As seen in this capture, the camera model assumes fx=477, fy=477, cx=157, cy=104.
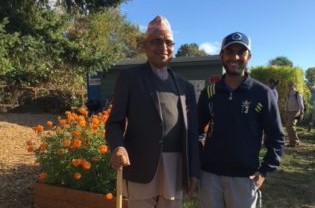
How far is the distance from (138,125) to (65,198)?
110 inches

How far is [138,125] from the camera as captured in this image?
291 centimetres

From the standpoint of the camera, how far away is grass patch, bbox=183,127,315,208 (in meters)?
6.56

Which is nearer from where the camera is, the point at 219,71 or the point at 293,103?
the point at 293,103

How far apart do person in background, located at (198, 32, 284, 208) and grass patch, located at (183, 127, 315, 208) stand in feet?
8.58

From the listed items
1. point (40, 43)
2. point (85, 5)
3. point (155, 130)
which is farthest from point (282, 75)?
point (155, 130)

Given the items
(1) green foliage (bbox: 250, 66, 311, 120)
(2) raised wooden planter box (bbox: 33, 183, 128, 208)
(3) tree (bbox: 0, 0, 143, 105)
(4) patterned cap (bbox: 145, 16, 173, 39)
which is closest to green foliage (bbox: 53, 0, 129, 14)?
(3) tree (bbox: 0, 0, 143, 105)

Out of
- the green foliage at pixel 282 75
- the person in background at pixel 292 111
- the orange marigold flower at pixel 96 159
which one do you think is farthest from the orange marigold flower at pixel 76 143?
the green foliage at pixel 282 75

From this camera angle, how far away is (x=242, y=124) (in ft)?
10.0

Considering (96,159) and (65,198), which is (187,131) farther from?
(65,198)

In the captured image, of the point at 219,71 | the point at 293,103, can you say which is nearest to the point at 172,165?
the point at 293,103

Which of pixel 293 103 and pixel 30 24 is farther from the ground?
pixel 30 24

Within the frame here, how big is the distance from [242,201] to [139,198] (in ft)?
2.19

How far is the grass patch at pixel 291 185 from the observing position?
656 cm

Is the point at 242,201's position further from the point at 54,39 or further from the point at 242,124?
the point at 54,39
